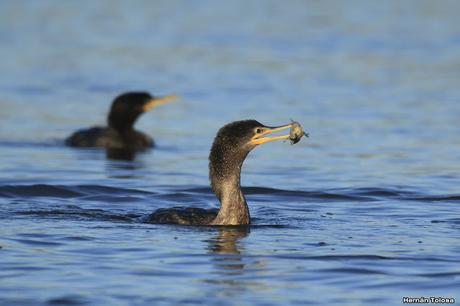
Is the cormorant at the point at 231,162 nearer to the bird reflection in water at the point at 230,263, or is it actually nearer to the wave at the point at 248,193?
the bird reflection in water at the point at 230,263

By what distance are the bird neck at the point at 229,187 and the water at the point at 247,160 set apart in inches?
7.0

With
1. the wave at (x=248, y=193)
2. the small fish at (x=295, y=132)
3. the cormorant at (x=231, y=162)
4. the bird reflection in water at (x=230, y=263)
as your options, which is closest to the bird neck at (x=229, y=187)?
the cormorant at (x=231, y=162)

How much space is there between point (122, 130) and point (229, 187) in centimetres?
1001

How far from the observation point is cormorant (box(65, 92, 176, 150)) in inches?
892

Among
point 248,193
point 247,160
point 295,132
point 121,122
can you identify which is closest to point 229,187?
point 295,132

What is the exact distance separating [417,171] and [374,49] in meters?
13.6

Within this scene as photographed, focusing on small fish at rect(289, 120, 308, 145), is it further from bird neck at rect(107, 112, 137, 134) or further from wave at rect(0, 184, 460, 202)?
bird neck at rect(107, 112, 137, 134)

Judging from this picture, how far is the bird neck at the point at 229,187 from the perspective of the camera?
14109 millimetres

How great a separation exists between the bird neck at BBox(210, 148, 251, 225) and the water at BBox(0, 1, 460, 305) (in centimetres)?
18

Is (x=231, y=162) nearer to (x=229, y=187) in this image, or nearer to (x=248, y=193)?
(x=229, y=187)

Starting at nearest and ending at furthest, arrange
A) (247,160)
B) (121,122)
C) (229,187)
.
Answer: (229,187) < (247,160) < (121,122)

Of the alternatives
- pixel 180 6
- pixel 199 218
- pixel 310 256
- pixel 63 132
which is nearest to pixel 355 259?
pixel 310 256

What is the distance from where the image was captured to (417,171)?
19.5 metres

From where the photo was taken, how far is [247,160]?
68.8 ft
